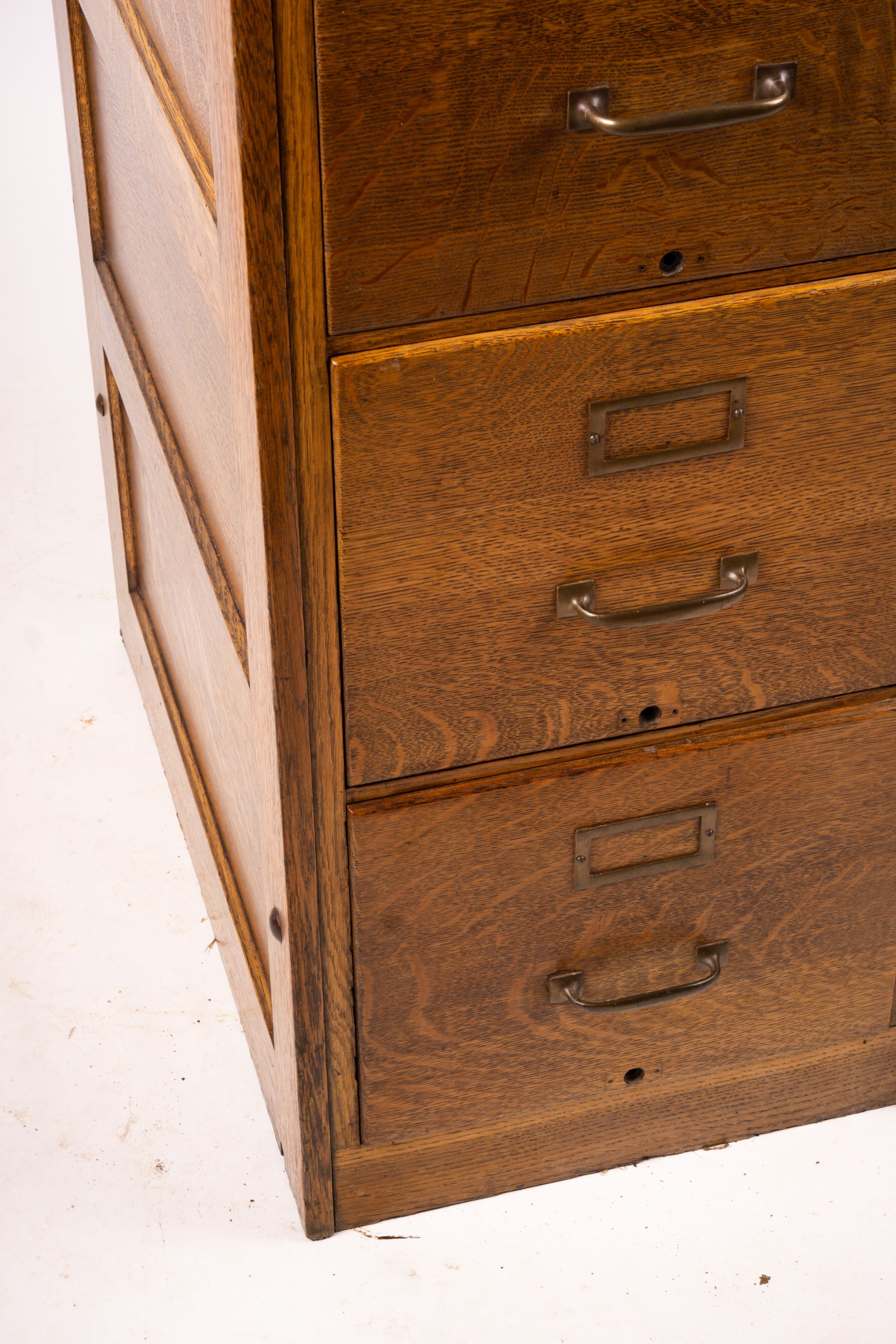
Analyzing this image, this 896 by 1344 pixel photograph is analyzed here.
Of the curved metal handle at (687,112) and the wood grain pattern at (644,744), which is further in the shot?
the wood grain pattern at (644,744)

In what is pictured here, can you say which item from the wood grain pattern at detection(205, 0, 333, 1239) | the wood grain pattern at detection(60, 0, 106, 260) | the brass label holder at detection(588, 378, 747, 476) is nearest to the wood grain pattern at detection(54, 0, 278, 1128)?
the wood grain pattern at detection(60, 0, 106, 260)

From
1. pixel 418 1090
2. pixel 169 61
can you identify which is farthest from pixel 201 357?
pixel 418 1090

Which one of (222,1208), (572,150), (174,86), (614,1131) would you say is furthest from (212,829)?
(572,150)

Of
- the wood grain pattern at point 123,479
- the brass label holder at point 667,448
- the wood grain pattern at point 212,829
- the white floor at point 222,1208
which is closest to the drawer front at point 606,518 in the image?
the brass label holder at point 667,448

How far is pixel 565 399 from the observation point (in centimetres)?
108

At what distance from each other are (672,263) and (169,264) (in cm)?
46

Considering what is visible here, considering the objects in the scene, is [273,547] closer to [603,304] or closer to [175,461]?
[603,304]

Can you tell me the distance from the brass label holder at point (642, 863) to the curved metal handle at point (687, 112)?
Answer: 0.49m

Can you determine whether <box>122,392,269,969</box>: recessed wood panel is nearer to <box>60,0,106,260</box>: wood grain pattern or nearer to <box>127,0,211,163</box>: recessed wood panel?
<box>60,0,106,260</box>: wood grain pattern

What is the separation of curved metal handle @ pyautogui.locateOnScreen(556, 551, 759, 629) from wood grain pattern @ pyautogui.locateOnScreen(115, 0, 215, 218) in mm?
331

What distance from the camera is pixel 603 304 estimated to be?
1.07m

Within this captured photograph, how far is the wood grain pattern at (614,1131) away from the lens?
1.38m

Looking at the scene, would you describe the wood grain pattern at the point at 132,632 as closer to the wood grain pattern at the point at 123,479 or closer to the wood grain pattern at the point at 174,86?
the wood grain pattern at the point at 123,479

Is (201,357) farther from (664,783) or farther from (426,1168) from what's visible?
(426,1168)
